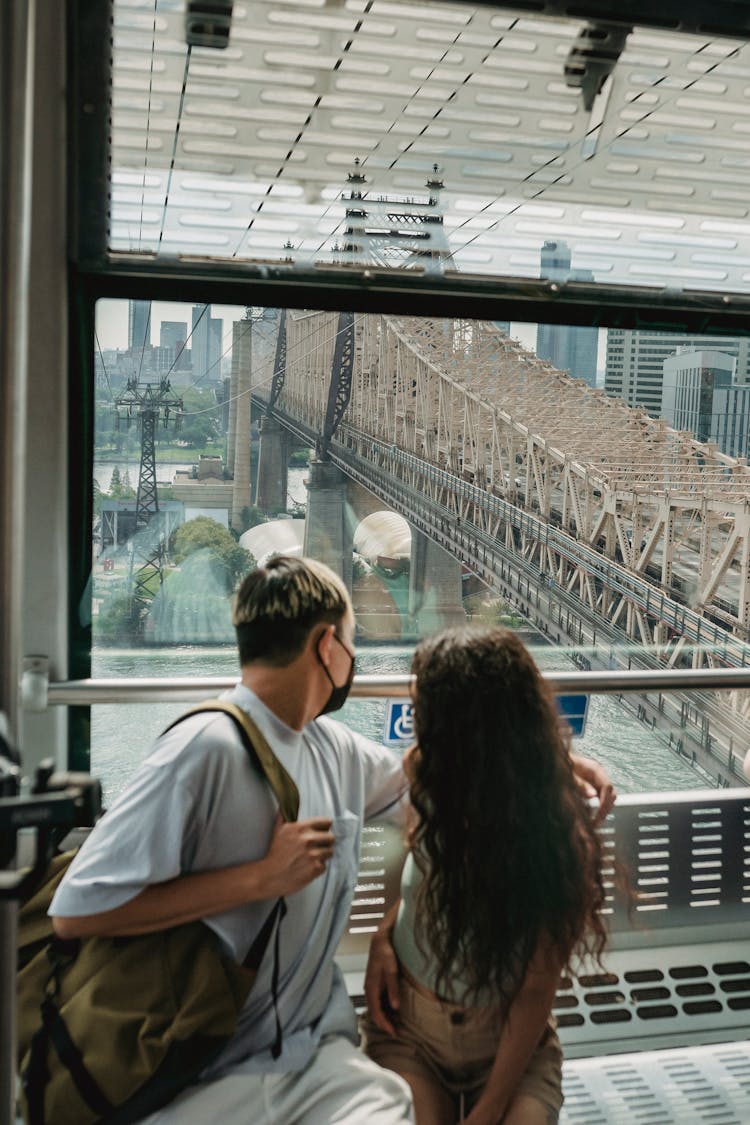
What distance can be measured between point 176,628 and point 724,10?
189cm

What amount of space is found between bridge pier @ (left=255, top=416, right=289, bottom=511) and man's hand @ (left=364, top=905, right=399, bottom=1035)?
1.18 m

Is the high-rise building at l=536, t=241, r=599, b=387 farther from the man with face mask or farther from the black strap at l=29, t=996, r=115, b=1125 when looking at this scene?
the black strap at l=29, t=996, r=115, b=1125

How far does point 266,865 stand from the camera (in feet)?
5.16

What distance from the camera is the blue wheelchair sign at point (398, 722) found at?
249 centimetres

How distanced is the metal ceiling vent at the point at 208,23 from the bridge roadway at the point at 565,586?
1043mm

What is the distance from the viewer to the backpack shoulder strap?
159 cm

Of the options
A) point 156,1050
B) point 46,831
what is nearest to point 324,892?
point 156,1050

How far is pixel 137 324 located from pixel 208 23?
2.40ft

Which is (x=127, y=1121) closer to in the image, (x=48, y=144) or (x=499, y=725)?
(x=499, y=725)

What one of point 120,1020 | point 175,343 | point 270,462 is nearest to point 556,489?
point 270,462

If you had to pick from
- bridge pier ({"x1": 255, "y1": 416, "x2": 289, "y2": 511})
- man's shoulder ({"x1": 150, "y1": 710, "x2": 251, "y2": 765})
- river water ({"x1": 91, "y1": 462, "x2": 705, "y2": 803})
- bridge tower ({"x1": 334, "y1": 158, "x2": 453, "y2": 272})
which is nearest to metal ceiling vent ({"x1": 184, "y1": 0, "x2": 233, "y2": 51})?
bridge tower ({"x1": 334, "y1": 158, "x2": 453, "y2": 272})

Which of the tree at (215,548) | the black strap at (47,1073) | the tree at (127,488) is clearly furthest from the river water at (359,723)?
the black strap at (47,1073)

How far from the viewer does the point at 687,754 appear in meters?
2.83

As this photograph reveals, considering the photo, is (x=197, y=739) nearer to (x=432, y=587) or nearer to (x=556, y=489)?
(x=432, y=587)
